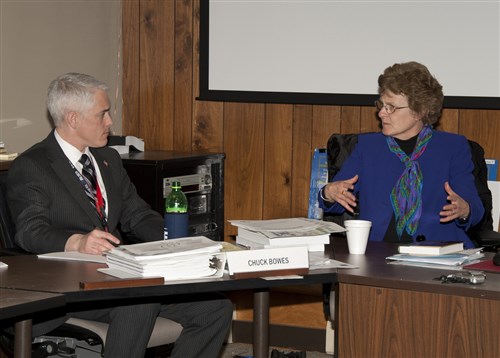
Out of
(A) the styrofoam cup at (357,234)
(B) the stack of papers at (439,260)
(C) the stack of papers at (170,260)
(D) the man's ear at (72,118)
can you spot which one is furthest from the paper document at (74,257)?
(B) the stack of papers at (439,260)

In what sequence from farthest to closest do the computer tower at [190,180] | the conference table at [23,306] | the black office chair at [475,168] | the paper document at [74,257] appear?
1. the computer tower at [190,180]
2. the black office chair at [475,168]
3. the paper document at [74,257]
4. the conference table at [23,306]

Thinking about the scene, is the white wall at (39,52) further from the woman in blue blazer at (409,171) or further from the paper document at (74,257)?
the woman in blue blazer at (409,171)

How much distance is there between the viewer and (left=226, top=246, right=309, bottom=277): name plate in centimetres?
264

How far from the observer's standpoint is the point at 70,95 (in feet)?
11.4

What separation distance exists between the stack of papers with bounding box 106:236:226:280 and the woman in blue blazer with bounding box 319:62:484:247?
102cm

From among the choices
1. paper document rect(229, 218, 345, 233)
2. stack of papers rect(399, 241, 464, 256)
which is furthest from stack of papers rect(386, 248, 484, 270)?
paper document rect(229, 218, 345, 233)

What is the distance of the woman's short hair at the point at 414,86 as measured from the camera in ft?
12.3

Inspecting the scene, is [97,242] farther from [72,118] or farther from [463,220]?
[463,220]

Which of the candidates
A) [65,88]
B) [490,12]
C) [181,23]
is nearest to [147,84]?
[181,23]

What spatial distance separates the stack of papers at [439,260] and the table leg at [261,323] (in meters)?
0.44

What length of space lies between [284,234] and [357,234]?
27cm

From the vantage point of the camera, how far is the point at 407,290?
2.72 metres

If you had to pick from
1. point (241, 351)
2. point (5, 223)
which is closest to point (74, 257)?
point (5, 223)

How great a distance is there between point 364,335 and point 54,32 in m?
2.38
